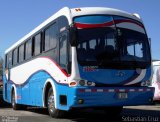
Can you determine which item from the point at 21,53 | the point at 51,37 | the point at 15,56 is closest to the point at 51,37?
the point at 51,37

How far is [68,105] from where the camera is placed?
11.8 meters

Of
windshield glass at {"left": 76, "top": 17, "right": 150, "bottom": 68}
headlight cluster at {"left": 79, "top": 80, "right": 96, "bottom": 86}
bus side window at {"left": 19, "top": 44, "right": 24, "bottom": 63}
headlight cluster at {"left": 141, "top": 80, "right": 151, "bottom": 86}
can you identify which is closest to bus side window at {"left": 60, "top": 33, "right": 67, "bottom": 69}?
windshield glass at {"left": 76, "top": 17, "right": 150, "bottom": 68}

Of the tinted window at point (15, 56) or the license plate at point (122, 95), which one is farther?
the tinted window at point (15, 56)

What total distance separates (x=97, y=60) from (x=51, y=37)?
110 inches

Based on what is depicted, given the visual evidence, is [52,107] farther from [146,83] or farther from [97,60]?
[146,83]

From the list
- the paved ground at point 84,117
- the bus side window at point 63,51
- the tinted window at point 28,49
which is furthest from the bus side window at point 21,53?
the bus side window at point 63,51

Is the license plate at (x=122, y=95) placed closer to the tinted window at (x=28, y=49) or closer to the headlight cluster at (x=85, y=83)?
the headlight cluster at (x=85, y=83)

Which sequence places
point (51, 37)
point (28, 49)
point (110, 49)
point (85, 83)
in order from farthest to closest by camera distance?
point (28, 49)
point (51, 37)
point (110, 49)
point (85, 83)

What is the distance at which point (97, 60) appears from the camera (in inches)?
467

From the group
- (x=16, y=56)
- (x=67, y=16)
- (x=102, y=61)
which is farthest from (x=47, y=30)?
(x=16, y=56)

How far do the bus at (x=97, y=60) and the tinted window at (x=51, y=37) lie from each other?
3cm

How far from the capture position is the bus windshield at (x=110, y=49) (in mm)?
11867

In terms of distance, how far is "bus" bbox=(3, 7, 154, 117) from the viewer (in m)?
11.7

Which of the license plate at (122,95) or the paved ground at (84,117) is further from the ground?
the license plate at (122,95)
